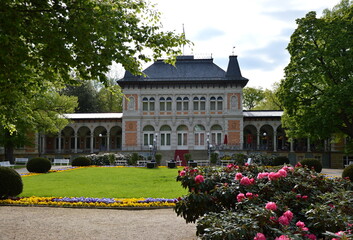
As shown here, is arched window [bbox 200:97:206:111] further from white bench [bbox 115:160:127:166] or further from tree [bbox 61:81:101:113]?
tree [bbox 61:81:101:113]

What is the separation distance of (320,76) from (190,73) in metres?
22.3

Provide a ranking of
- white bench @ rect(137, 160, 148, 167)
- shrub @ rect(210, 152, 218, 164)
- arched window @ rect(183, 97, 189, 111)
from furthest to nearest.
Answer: arched window @ rect(183, 97, 189, 111)
white bench @ rect(137, 160, 148, 167)
shrub @ rect(210, 152, 218, 164)

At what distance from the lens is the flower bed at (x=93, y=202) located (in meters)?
10.6

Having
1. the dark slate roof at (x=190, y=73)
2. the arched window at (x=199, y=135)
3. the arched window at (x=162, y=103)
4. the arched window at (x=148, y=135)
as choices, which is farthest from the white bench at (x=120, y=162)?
the dark slate roof at (x=190, y=73)

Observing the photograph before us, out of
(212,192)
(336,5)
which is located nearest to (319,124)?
(336,5)

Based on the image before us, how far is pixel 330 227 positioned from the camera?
153 inches

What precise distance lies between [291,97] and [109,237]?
1813cm

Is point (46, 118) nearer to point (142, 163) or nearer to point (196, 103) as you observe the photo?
point (142, 163)

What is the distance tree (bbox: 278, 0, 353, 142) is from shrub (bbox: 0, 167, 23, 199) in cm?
1646

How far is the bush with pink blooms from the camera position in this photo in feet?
12.5

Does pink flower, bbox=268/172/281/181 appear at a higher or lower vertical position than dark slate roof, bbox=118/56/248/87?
lower

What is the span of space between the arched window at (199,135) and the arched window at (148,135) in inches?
214

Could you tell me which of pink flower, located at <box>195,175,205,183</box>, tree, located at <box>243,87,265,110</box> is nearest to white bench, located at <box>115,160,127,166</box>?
pink flower, located at <box>195,175,205,183</box>

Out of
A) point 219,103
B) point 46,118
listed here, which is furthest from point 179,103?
point 46,118
